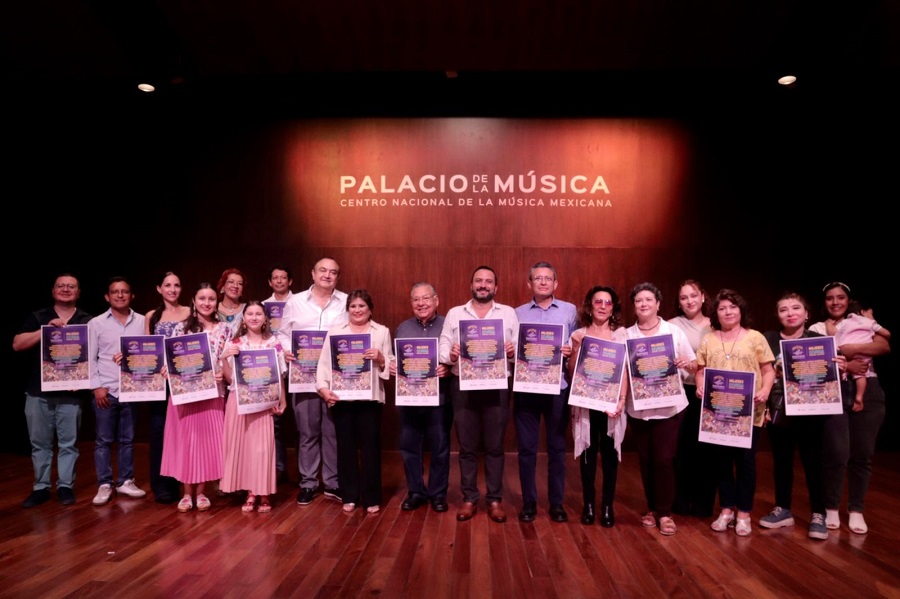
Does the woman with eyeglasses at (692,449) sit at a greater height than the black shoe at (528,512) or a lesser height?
greater

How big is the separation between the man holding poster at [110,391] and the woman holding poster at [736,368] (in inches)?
157

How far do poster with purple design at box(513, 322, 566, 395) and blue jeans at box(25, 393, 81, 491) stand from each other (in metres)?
3.27

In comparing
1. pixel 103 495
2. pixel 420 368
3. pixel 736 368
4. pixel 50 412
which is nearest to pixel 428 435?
pixel 420 368

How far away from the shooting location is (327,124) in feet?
18.7

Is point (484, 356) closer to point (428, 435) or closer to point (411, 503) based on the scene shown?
point (428, 435)

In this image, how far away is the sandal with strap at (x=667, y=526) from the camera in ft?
10.5

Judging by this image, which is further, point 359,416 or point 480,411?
point 359,416

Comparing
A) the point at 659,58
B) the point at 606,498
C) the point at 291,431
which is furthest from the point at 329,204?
the point at 606,498

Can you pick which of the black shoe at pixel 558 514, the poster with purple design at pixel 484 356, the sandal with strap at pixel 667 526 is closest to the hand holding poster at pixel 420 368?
the poster with purple design at pixel 484 356

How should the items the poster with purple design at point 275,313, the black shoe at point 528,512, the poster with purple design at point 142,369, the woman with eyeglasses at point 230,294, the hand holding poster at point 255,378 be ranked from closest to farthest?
1. the black shoe at point 528,512
2. the hand holding poster at point 255,378
3. the poster with purple design at point 142,369
4. the woman with eyeglasses at point 230,294
5. the poster with purple design at point 275,313

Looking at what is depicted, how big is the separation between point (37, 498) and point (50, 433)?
0.45 meters

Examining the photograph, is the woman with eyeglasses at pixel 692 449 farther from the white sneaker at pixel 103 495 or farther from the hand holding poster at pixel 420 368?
the white sneaker at pixel 103 495

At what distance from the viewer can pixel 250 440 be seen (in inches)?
144

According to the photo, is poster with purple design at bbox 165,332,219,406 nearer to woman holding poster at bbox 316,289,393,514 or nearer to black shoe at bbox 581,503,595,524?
woman holding poster at bbox 316,289,393,514
